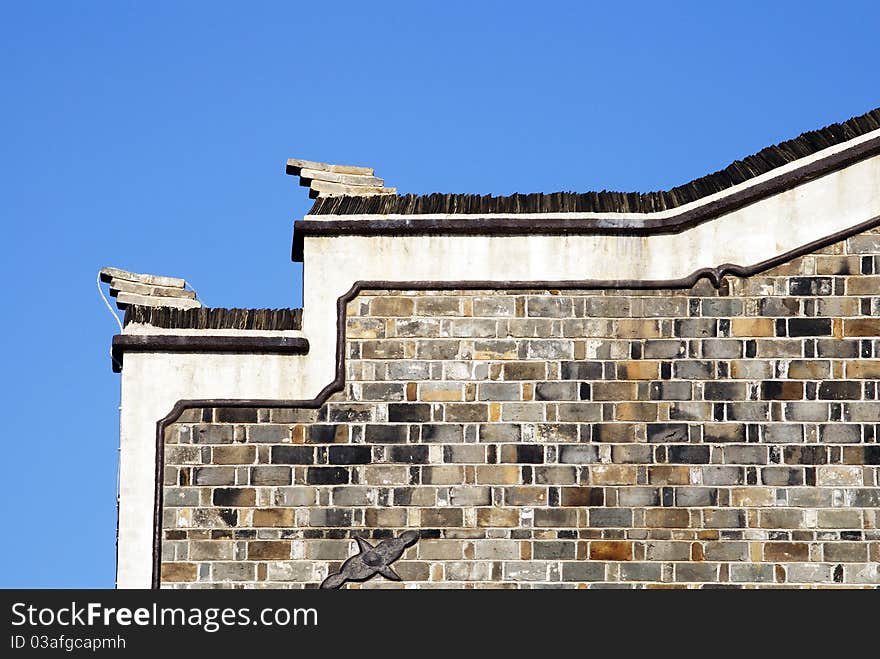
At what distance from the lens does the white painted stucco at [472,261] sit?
64.4 feet

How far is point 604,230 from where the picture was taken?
782 inches

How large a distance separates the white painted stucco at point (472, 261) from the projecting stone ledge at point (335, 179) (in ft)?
2.18

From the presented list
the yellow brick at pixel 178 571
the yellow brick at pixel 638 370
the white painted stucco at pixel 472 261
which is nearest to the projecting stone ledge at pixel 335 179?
the white painted stucco at pixel 472 261

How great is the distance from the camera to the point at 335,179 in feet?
67.3

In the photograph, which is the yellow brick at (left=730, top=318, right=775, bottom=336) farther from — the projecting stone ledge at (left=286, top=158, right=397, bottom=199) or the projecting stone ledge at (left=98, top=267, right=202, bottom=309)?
the projecting stone ledge at (left=98, top=267, right=202, bottom=309)

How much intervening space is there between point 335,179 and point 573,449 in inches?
125

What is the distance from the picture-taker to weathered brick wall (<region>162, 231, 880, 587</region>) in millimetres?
19188

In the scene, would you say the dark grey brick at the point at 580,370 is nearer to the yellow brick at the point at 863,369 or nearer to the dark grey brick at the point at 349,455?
the dark grey brick at the point at 349,455

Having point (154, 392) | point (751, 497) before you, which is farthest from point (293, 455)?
point (751, 497)

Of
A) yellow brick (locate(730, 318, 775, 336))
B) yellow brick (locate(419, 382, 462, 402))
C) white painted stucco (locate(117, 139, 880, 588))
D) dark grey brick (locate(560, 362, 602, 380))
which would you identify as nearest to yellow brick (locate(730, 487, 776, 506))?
yellow brick (locate(730, 318, 775, 336))

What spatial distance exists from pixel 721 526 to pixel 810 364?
4.94 ft
